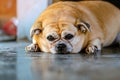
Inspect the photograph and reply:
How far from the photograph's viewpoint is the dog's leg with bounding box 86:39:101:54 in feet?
9.30

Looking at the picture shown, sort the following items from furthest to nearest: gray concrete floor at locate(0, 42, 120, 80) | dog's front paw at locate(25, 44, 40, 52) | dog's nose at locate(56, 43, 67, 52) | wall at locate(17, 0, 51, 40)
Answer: wall at locate(17, 0, 51, 40) < dog's front paw at locate(25, 44, 40, 52) < dog's nose at locate(56, 43, 67, 52) < gray concrete floor at locate(0, 42, 120, 80)

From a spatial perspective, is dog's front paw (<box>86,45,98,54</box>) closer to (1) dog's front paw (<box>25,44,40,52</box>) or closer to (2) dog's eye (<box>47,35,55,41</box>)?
(2) dog's eye (<box>47,35,55,41</box>)

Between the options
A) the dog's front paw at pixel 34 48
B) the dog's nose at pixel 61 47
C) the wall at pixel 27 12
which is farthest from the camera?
the wall at pixel 27 12

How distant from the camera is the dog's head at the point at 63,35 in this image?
108 inches

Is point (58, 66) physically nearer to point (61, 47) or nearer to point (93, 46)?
point (61, 47)

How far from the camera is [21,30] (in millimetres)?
3895

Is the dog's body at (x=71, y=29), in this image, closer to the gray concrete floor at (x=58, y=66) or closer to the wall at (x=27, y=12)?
the gray concrete floor at (x=58, y=66)

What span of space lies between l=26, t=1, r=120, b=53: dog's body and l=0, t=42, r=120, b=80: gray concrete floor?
0.08 m

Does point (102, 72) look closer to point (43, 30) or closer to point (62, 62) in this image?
point (62, 62)

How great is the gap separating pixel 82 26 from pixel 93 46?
0.17 meters

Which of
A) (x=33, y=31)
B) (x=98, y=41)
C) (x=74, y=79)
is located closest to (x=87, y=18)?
(x=98, y=41)

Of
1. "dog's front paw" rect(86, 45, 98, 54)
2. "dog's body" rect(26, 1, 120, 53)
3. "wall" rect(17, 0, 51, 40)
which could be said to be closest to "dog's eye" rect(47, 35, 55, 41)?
"dog's body" rect(26, 1, 120, 53)

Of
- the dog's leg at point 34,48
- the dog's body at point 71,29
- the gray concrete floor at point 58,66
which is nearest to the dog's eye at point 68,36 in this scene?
the dog's body at point 71,29

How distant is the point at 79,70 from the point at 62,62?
0.94ft
